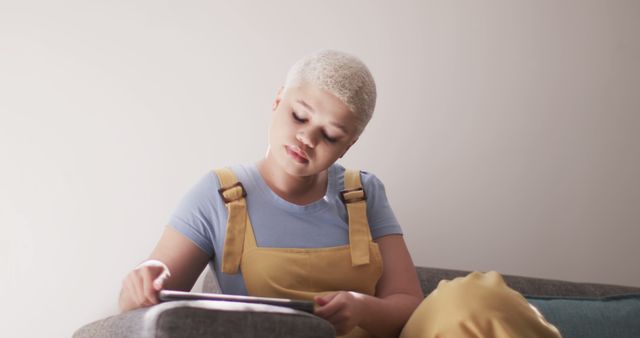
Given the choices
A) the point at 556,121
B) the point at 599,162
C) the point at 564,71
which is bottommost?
the point at 599,162

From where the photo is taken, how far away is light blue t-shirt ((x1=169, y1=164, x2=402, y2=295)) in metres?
1.15

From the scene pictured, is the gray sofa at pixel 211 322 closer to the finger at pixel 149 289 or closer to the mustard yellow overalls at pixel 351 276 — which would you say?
the finger at pixel 149 289

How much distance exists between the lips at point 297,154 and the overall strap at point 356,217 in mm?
155

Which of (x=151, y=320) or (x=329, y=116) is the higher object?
(x=329, y=116)

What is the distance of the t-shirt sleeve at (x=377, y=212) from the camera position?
127 centimetres

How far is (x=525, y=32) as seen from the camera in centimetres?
186

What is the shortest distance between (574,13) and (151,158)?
115cm

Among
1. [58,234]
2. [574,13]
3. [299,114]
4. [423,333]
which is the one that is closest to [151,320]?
[423,333]

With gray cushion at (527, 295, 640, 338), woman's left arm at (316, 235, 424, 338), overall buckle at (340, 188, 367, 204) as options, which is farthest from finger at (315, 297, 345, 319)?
gray cushion at (527, 295, 640, 338)

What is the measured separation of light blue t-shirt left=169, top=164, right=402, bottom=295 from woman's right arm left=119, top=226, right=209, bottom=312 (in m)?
0.02

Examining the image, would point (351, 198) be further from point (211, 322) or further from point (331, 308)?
point (211, 322)

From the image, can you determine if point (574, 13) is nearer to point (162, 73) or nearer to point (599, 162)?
point (599, 162)

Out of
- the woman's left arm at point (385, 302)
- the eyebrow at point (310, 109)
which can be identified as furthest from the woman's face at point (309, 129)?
the woman's left arm at point (385, 302)

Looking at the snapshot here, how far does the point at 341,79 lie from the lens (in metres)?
1.12
